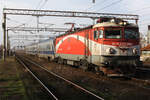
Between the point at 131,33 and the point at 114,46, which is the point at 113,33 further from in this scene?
the point at 131,33

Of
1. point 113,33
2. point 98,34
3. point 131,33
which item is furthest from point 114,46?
point 131,33

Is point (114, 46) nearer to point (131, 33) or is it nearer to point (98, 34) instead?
point (98, 34)

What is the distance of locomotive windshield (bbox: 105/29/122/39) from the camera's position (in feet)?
40.7

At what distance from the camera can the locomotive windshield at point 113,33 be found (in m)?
12.4

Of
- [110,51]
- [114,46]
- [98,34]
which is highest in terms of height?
[98,34]

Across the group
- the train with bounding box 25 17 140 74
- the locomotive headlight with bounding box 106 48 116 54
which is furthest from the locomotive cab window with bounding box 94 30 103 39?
the locomotive headlight with bounding box 106 48 116 54

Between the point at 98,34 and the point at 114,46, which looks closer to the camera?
the point at 114,46

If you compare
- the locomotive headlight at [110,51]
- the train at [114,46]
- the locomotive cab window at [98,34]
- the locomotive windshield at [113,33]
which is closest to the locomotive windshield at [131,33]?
the train at [114,46]

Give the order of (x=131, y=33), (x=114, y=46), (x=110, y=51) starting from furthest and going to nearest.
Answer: (x=131, y=33) < (x=114, y=46) < (x=110, y=51)

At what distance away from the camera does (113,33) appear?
1256cm

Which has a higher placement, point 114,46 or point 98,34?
point 98,34

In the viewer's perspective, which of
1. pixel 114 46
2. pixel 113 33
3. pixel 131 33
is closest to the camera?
pixel 114 46

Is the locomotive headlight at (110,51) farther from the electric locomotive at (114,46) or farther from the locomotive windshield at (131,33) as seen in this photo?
the locomotive windshield at (131,33)

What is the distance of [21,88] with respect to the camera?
10328mm
